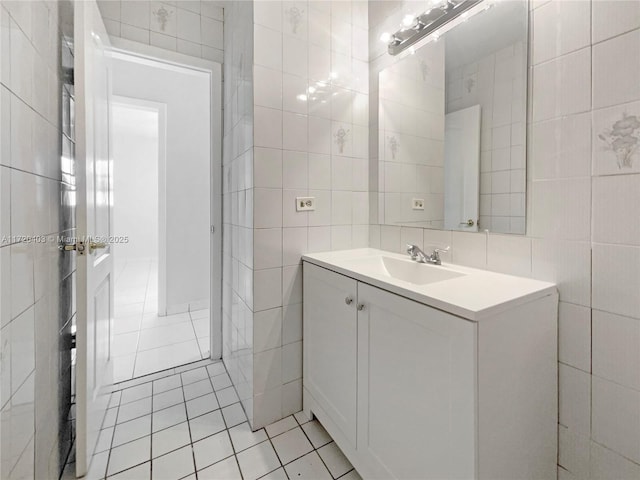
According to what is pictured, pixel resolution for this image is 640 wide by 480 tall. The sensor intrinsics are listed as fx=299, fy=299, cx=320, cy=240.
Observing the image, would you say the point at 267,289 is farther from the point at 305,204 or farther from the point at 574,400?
the point at 574,400

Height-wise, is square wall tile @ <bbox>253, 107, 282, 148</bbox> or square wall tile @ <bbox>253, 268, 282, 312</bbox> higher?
square wall tile @ <bbox>253, 107, 282, 148</bbox>

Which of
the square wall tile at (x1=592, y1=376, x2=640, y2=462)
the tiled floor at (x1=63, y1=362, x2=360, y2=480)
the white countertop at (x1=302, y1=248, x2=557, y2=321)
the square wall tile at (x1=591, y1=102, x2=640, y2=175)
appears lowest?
the tiled floor at (x1=63, y1=362, x2=360, y2=480)

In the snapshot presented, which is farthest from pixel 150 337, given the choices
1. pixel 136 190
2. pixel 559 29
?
pixel 136 190

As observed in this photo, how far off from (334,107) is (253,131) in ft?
1.63

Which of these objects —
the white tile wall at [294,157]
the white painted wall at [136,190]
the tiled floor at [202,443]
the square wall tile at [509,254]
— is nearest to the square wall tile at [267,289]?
the white tile wall at [294,157]

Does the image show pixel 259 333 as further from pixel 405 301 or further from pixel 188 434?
pixel 405 301

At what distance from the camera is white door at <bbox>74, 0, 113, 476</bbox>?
3.78ft

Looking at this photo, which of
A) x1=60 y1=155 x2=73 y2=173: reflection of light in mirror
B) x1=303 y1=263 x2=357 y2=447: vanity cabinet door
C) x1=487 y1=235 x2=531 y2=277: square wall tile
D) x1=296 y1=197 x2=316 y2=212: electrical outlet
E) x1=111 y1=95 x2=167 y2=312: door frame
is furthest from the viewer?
x1=111 y1=95 x2=167 y2=312: door frame

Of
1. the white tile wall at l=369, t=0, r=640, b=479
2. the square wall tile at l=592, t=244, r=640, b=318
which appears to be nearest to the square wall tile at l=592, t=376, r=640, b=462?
the white tile wall at l=369, t=0, r=640, b=479

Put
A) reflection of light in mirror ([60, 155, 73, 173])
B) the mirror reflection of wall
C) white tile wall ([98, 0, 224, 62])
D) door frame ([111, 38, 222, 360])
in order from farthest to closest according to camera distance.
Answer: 1. door frame ([111, 38, 222, 360])
2. white tile wall ([98, 0, 224, 62])
3. the mirror reflection of wall
4. reflection of light in mirror ([60, 155, 73, 173])

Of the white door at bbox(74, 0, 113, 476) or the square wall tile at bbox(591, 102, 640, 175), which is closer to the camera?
the square wall tile at bbox(591, 102, 640, 175)

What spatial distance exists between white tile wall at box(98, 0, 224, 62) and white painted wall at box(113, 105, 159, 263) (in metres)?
4.26

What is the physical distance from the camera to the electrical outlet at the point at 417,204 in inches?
59.2

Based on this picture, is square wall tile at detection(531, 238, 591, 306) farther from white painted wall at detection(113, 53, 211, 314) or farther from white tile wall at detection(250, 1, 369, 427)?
white painted wall at detection(113, 53, 211, 314)
